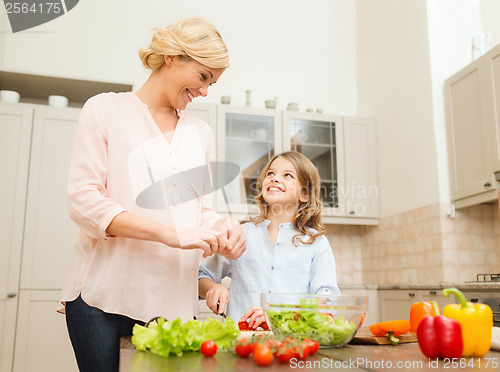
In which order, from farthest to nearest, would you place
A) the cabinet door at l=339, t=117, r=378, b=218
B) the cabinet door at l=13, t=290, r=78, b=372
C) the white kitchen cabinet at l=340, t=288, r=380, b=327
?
the cabinet door at l=339, t=117, r=378, b=218
the white kitchen cabinet at l=340, t=288, r=380, b=327
the cabinet door at l=13, t=290, r=78, b=372

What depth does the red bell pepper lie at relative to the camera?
85cm

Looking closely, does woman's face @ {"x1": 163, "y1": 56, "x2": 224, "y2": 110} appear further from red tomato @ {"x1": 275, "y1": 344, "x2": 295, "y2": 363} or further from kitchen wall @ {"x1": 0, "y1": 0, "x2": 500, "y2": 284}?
kitchen wall @ {"x1": 0, "y1": 0, "x2": 500, "y2": 284}

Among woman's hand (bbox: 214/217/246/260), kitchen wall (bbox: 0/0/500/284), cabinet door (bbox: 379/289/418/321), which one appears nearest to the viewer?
woman's hand (bbox: 214/217/246/260)

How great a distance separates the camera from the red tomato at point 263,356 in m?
0.76

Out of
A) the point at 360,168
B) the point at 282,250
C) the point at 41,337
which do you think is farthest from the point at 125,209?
the point at 360,168

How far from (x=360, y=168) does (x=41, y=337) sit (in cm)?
262

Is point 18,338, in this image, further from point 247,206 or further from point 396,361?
point 396,361

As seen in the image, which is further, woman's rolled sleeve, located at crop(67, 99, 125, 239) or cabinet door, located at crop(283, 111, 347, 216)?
cabinet door, located at crop(283, 111, 347, 216)

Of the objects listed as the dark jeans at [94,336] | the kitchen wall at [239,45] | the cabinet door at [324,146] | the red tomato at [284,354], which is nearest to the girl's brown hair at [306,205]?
the dark jeans at [94,336]

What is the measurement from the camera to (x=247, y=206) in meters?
3.84

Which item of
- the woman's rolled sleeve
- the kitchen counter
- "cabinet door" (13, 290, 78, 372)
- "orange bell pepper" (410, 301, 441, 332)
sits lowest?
"cabinet door" (13, 290, 78, 372)

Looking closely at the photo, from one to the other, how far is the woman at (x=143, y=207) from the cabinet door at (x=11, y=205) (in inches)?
84.4

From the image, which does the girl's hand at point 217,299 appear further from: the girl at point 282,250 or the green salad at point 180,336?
the green salad at point 180,336

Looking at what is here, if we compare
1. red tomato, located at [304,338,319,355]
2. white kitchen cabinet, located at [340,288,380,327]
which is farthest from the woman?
white kitchen cabinet, located at [340,288,380,327]
